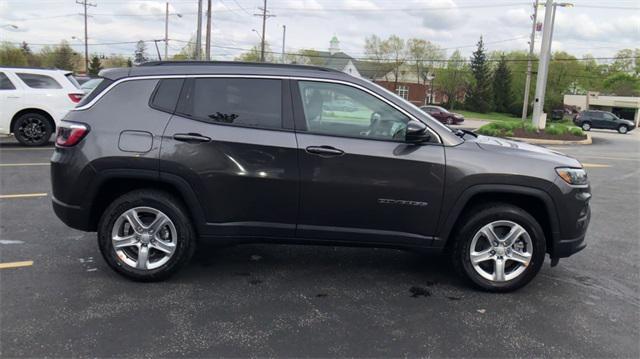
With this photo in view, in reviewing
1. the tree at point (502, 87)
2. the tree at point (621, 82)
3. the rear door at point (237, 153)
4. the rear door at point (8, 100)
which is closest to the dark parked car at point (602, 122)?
the tree at point (502, 87)

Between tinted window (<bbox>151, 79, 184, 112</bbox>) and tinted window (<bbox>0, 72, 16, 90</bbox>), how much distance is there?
351 inches

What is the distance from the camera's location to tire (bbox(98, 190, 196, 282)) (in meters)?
4.12

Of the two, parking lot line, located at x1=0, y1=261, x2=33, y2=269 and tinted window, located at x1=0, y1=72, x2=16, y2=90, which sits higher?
tinted window, located at x1=0, y1=72, x2=16, y2=90

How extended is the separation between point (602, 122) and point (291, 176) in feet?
142

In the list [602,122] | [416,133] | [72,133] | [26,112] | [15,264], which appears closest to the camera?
[416,133]

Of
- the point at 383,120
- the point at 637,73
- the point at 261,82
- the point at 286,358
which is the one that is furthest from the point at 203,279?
the point at 637,73

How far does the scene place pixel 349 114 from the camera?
418 cm

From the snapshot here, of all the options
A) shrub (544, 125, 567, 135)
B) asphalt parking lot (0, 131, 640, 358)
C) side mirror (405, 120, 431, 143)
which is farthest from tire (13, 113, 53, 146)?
shrub (544, 125, 567, 135)

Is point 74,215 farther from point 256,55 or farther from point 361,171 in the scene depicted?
point 256,55

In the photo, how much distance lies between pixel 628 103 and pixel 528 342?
71437mm

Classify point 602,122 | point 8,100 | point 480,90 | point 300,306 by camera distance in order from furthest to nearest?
1. point 480,90
2. point 602,122
3. point 8,100
4. point 300,306

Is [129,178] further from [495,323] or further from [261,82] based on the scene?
[495,323]

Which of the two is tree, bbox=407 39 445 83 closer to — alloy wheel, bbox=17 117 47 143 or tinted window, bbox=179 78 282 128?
alloy wheel, bbox=17 117 47 143

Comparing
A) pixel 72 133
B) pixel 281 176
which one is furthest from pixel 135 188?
pixel 281 176
